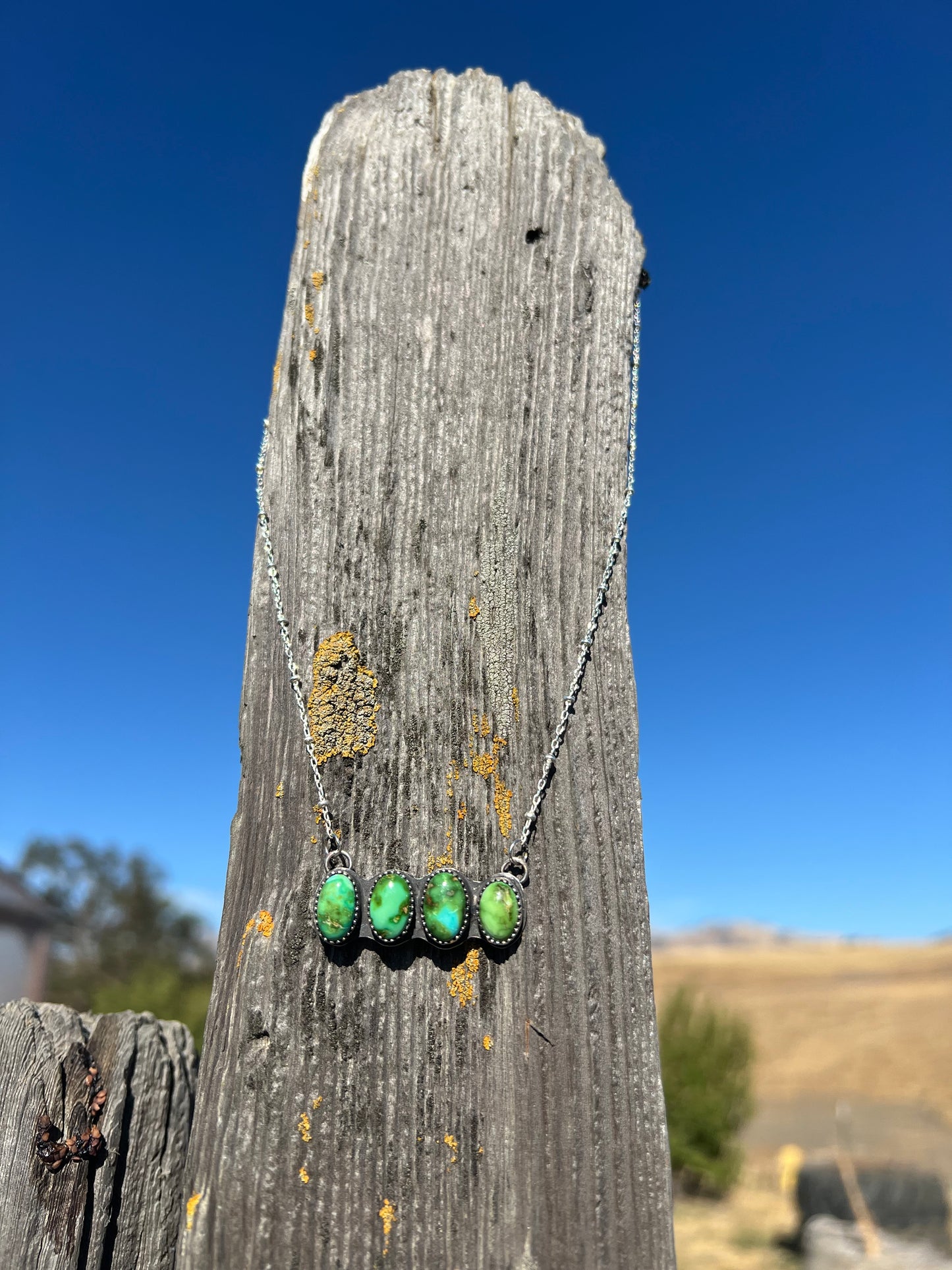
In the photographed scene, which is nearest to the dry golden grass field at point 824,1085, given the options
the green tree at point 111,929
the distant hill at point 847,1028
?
the distant hill at point 847,1028

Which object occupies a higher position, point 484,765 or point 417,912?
point 484,765

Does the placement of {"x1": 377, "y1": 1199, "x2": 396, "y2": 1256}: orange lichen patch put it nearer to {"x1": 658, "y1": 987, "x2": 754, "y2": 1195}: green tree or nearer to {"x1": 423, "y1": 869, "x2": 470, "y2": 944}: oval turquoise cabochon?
{"x1": 423, "y1": 869, "x2": 470, "y2": 944}: oval turquoise cabochon

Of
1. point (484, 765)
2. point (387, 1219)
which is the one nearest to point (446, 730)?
point (484, 765)

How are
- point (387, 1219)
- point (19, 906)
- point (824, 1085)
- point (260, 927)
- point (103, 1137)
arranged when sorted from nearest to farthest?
point (387, 1219)
point (260, 927)
point (103, 1137)
point (19, 906)
point (824, 1085)

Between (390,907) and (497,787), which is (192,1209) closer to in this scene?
(390,907)

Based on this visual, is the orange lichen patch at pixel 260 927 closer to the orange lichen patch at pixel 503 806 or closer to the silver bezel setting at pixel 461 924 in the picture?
the silver bezel setting at pixel 461 924

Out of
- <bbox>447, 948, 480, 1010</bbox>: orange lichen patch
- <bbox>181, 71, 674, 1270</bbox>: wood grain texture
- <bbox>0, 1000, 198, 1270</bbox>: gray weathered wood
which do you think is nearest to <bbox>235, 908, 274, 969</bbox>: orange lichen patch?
<bbox>181, 71, 674, 1270</bbox>: wood grain texture

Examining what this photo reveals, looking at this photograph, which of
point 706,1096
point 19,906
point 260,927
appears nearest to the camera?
point 260,927

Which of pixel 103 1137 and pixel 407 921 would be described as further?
pixel 103 1137
